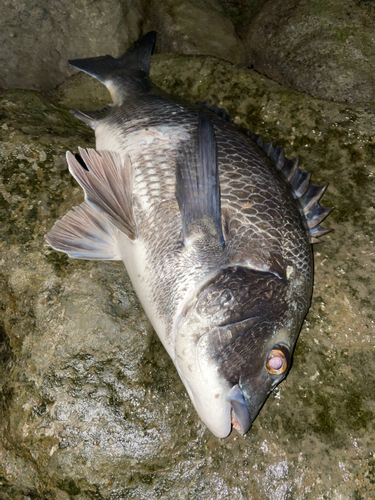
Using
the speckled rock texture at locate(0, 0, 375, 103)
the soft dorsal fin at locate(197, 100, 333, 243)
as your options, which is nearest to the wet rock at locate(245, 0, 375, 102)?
the speckled rock texture at locate(0, 0, 375, 103)

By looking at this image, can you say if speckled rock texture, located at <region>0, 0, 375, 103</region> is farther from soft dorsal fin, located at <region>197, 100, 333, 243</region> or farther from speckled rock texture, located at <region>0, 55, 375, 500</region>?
soft dorsal fin, located at <region>197, 100, 333, 243</region>

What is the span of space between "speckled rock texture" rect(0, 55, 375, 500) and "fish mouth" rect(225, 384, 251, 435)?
0.64 meters

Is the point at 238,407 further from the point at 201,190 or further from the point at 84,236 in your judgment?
the point at 84,236

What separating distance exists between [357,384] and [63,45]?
4562 mm

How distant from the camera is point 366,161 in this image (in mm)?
3340

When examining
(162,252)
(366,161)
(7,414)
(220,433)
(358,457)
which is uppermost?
(366,161)

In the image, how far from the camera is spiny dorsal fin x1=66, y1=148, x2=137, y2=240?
2.40m

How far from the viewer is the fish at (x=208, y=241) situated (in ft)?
6.73

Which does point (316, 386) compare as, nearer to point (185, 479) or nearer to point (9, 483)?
point (185, 479)

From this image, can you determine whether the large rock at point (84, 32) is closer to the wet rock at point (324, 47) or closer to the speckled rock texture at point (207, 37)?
the speckled rock texture at point (207, 37)

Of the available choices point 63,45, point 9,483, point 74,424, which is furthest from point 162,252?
point 63,45

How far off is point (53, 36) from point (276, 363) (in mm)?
4210

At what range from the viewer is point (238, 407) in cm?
196

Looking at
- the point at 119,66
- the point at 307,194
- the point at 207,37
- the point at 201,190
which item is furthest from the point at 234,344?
the point at 207,37
